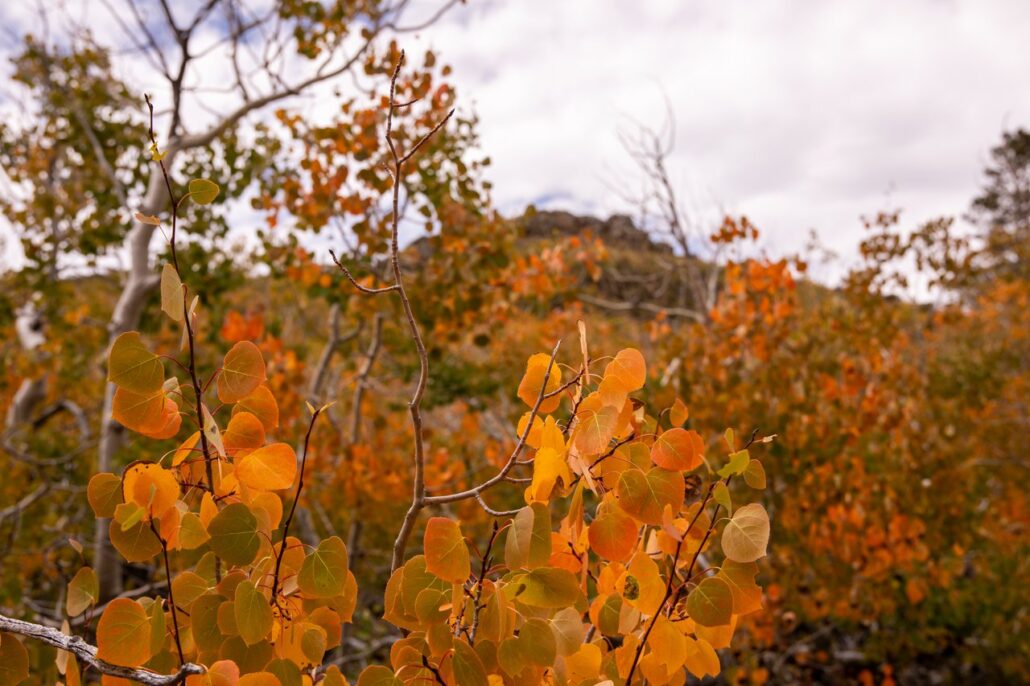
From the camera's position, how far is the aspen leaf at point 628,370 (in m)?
0.82

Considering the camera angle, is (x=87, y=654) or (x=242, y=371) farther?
(x=242, y=371)

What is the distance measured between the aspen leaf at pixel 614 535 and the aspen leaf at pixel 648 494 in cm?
2

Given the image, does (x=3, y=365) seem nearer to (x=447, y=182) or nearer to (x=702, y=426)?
(x=447, y=182)

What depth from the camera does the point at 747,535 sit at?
0.81 meters

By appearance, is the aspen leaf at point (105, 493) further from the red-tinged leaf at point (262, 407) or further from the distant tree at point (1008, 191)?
the distant tree at point (1008, 191)

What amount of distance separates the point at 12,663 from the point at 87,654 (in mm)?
80

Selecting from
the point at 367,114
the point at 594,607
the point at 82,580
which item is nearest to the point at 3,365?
the point at 367,114

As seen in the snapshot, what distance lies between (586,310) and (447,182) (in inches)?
205

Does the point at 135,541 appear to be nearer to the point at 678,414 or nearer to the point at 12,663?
the point at 12,663

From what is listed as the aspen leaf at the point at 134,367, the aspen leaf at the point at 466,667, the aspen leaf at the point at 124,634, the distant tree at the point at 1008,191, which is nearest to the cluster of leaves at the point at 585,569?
the aspen leaf at the point at 466,667

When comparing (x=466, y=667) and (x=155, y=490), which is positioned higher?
(x=155, y=490)

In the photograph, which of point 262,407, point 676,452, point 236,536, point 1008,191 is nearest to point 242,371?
point 262,407

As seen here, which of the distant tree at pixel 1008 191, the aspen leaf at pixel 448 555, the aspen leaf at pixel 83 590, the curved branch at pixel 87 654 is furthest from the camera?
the distant tree at pixel 1008 191

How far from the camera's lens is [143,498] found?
745 mm
